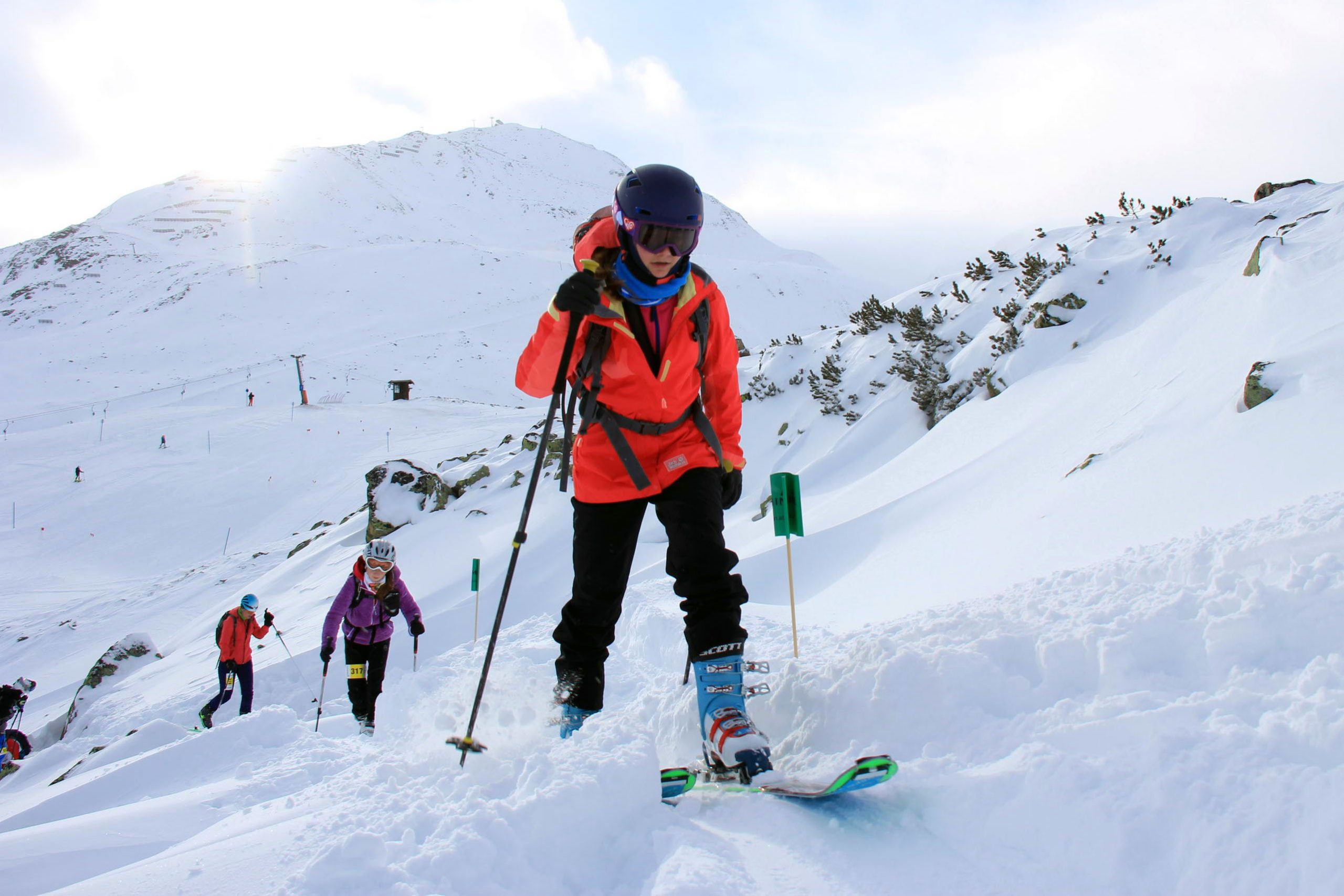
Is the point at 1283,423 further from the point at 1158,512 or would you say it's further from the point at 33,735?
the point at 33,735

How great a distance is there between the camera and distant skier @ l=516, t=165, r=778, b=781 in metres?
2.68

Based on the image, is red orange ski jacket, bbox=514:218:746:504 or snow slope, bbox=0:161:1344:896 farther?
red orange ski jacket, bbox=514:218:746:504

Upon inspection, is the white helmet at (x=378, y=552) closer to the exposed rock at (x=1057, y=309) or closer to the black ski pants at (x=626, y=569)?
the black ski pants at (x=626, y=569)

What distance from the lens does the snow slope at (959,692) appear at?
5.58 feet

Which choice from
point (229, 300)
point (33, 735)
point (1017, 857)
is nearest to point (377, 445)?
point (33, 735)

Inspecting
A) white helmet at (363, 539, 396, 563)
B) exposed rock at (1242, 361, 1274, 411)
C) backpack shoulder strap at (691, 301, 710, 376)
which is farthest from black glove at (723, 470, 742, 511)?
white helmet at (363, 539, 396, 563)

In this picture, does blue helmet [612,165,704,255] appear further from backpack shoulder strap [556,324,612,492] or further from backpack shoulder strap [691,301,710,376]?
backpack shoulder strap [556,324,612,492]

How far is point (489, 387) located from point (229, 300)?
21.6 meters

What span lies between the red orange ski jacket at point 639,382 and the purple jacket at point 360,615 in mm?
4335

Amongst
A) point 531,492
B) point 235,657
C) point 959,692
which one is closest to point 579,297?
point 531,492

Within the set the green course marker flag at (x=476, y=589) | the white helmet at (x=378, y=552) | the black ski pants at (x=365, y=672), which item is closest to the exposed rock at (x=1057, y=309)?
the green course marker flag at (x=476, y=589)

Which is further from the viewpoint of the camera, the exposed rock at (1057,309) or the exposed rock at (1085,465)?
the exposed rock at (1057,309)

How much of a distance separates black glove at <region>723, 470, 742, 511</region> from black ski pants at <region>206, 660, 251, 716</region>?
7610 mm

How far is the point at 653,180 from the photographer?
2721 millimetres
